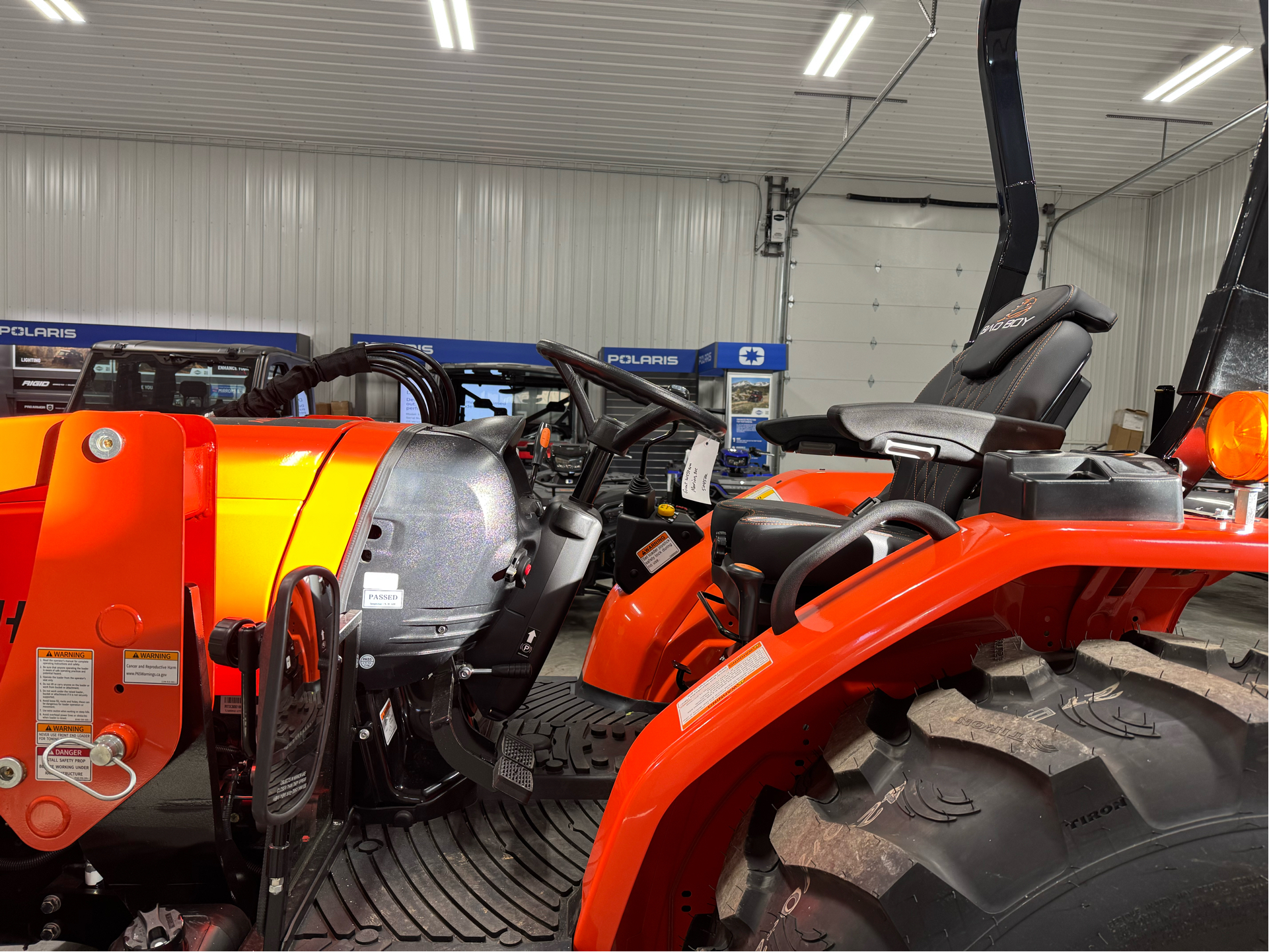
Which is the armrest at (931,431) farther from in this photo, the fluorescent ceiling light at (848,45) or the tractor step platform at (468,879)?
the fluorescent ceiling light at (848,45)

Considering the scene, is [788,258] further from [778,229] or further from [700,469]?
[700,469]

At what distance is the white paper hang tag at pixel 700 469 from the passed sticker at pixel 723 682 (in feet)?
2.74

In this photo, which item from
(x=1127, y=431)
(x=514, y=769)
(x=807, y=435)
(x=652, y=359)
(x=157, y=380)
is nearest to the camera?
(x=514, y=769)

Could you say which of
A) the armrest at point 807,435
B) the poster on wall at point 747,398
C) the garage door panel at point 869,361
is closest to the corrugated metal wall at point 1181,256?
the garage door panel at point 869,361

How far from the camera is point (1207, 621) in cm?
475

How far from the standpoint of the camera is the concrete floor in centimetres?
369

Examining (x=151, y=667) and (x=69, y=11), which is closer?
(x=151, y=667)

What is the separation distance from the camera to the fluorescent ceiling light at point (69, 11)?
210 inches

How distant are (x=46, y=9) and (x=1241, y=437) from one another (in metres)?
7.89

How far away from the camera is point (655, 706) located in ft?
5.81

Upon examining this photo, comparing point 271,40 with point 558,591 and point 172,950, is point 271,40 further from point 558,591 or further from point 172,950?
point 172,950

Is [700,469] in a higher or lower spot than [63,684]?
higher

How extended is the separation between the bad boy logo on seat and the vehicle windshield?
4641 millimetres

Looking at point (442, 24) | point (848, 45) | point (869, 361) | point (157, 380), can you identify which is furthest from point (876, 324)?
point (157, 380)
